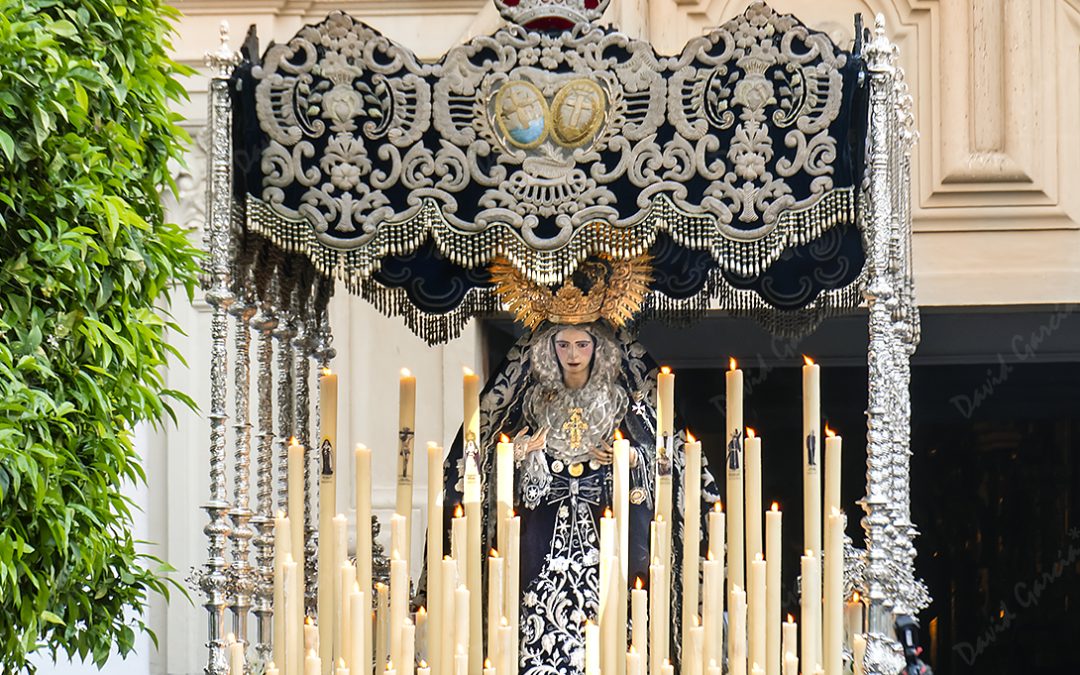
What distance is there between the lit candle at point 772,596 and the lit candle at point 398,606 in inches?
31.6

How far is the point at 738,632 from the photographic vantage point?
12.9ft

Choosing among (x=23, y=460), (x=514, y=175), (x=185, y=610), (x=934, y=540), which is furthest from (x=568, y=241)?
(x=934, y=540)

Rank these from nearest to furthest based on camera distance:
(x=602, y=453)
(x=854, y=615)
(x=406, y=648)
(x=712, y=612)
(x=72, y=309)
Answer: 1. (x=406, y=648)
2. (x=712, y=612)
3. (x=72, y=309)
4. (x=854, y=615)
5. (x=602, y=453)

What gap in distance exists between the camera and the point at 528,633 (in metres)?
4.69

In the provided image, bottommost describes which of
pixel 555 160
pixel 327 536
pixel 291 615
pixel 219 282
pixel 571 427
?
pixel 291 615

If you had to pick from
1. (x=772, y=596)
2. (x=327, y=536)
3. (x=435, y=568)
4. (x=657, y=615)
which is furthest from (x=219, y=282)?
(x=772, y=596)

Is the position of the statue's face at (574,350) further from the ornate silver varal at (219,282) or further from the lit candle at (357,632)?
the lit candle at (357,632)

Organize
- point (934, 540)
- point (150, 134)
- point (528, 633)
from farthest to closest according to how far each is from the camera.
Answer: point (934, 540) → point (528, 633) → point (150, 134)

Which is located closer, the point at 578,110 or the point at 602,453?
the point at 578,110

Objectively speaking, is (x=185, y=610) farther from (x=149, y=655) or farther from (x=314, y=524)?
(x=314, y=524)

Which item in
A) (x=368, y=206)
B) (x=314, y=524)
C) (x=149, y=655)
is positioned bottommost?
(x=149, y=655)

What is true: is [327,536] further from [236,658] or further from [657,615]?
[657,615]

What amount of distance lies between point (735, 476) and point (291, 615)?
114 centimetres

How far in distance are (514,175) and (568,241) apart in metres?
0.20
